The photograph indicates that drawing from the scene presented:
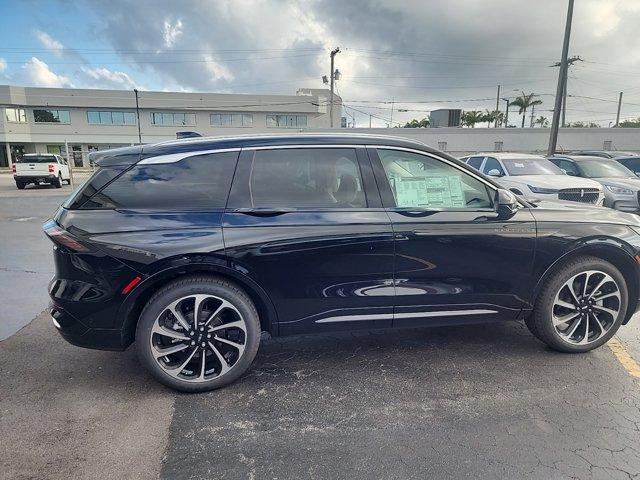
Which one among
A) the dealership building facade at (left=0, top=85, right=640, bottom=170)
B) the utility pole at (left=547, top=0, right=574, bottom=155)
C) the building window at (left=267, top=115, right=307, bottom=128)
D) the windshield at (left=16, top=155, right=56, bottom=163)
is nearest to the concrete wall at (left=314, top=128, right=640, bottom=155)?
the dealership building facade at (left=0, top=85, right=640, bottom=170)

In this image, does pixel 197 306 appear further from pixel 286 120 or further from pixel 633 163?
pixel 286 120

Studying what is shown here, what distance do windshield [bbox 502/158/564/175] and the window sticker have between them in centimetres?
727

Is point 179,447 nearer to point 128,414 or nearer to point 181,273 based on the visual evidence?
point 128,414

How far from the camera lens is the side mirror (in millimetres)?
3363

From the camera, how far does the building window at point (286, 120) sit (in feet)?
167

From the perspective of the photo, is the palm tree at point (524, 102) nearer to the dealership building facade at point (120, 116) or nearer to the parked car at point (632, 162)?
the dealership building facade at point (120, 116)

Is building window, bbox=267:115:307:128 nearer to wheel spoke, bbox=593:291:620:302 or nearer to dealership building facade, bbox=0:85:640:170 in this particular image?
dealership building facade, bbox=0:85:640:170

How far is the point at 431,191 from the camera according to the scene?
3.39 meters

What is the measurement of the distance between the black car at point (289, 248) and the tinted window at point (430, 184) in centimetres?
1

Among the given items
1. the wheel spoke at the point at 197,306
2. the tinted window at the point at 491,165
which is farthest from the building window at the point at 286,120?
the wheel spoke at the point at 197,306

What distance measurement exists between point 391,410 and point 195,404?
4.48 feet

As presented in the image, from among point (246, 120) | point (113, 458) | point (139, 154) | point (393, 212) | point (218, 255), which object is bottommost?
point (113, 458)

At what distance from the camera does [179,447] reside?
2561 millimetres

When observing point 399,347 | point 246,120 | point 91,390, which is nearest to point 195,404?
point 91,390
